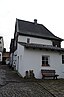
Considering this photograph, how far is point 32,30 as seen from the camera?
2473cm

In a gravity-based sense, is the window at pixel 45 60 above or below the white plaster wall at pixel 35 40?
below

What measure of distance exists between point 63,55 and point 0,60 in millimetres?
29008

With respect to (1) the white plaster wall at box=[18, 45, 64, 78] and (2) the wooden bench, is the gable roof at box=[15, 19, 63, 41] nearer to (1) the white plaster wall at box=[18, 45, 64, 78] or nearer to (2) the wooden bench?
(1) the white plaster wall at box=[18, 45, 64, 78]

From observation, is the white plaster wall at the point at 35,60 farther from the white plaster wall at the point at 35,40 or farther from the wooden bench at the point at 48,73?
the white plaster wall at the point at 35,40

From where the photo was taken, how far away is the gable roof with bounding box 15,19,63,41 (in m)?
22.8

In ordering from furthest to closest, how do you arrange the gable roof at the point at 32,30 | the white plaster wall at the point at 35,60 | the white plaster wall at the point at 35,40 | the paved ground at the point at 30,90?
the gable roof at the point at 32,30, the white plaster wall at the point at 35,40, the white plaster wall at the point at 35,60, the paved ground at the point at 30,90

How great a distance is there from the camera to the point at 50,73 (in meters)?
15.5

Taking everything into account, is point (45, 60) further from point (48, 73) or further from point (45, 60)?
point (48, 73)

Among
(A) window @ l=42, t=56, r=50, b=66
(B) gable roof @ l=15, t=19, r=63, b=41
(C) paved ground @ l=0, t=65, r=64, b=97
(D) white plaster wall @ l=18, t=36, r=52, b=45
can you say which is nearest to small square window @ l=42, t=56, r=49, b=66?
(A) window @ l=42, t=56, r=50, b=66

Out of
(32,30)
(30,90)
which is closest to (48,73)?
(30,90)

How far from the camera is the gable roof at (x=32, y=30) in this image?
74.7 ft

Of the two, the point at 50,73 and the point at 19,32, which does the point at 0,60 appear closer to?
the point at 19,32

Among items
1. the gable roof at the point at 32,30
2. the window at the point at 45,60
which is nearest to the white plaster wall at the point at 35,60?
the window at the point at 45,60

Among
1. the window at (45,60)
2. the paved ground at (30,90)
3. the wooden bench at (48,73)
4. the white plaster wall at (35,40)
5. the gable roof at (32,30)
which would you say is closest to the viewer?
Result: the paved ground at (30,90)
